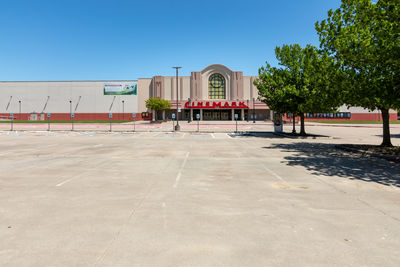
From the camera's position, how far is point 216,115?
7956 centimetres

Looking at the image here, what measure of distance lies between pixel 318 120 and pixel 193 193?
81.4 m

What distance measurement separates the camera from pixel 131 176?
8359 millimetres

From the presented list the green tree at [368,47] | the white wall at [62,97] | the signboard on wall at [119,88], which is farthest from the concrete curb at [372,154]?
the signboard on wall at [119,88]

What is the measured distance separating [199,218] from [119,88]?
3122 inches

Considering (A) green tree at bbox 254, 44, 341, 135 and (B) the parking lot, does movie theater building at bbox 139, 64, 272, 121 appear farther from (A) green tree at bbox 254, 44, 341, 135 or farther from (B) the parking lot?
(B) the parking lot

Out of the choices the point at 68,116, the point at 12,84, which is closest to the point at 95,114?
the point at 68,116

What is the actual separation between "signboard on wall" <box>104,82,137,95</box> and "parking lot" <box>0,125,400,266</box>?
72831 millimetres

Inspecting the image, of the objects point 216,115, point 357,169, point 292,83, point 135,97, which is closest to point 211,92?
point 216,115

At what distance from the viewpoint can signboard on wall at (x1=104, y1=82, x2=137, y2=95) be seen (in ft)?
258

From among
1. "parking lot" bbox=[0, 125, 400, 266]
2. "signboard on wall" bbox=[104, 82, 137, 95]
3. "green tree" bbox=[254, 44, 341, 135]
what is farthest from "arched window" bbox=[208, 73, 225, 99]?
"parking lot" bbox=[0, 125, 400, 266]

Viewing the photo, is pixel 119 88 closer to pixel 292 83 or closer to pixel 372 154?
pixel 292 83

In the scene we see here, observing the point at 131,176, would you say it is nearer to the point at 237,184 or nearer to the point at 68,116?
the point at 237,184

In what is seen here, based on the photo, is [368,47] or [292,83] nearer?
[368,47]

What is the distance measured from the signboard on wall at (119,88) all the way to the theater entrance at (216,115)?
2256 cm
